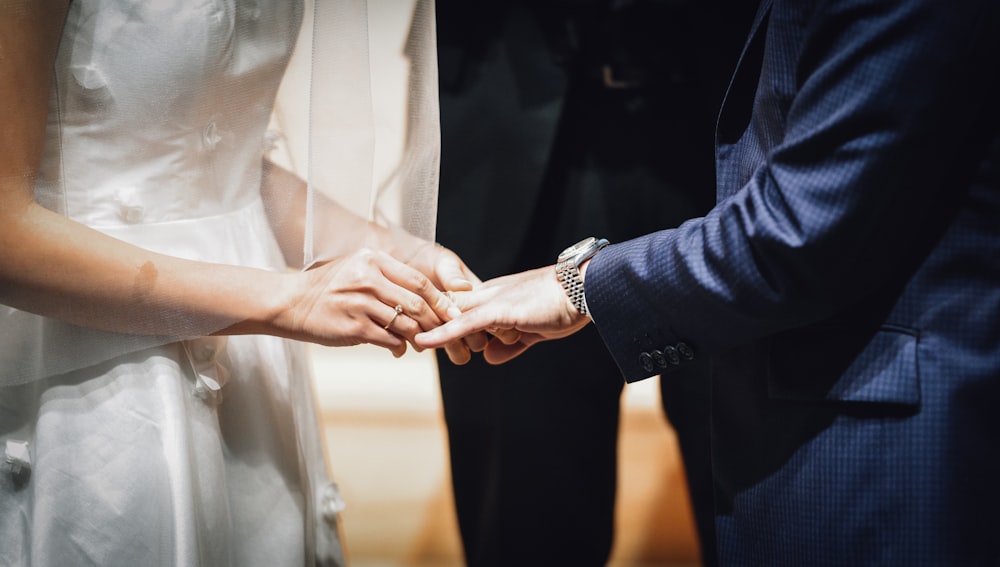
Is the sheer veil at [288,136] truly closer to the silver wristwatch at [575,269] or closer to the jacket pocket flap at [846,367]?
the silver wristwatch at [575,269]

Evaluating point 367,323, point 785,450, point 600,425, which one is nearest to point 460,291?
point 367,323

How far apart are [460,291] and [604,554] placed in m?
0.71

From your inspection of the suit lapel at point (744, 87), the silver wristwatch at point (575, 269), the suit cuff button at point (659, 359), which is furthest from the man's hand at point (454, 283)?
the suit lapel at point (744, 87)

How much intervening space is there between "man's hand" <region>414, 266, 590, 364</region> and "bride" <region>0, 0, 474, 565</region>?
0.05 metres

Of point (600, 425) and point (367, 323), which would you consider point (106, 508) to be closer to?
point (367, 323)

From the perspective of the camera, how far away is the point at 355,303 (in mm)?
923

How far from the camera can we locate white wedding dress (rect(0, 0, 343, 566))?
0.79 m

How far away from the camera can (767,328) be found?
2.67 feet

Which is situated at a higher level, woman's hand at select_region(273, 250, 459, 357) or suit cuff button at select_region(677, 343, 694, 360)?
woman's hand at select_region(273, 250, 459, 357)

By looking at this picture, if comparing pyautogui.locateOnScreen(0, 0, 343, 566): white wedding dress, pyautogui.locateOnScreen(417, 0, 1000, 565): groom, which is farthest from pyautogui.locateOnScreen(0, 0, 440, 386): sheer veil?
pyautogui.locateOnScreen(417, 0, 1000, 565): groom

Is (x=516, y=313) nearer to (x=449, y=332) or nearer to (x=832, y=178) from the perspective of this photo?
(x=449, y=332)

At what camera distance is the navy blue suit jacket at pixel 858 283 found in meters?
0.70

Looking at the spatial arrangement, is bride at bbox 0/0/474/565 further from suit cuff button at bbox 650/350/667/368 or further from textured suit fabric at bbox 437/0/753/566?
textured suit fabric at bbox 437/0/753/566

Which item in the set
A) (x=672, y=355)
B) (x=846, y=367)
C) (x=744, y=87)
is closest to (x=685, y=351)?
(x=672, y=355)
